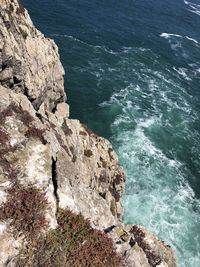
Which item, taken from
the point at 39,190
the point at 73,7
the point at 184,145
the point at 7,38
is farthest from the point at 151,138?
the point at 73,7

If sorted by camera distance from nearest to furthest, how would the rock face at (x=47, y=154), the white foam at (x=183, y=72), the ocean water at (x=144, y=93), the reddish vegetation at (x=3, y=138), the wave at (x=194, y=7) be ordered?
1. the rock face at (x=47, y=154)
2. the reddish vegetation at (x=3, y=138)
3. the ocean water at (x=144, y=93)
4. the white foam at (x=183, y=72)
5. the wave at (x=194, y=7)

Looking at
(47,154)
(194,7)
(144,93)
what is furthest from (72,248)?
(194,7)

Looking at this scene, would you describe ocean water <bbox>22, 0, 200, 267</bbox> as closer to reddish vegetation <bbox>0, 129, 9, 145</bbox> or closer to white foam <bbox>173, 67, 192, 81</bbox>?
white foam <bbox>173, 67, 192, 81</bbox>

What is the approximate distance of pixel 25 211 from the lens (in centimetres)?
2386

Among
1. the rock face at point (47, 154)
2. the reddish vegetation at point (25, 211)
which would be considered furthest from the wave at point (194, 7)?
the reddish vegetation at point (25, 211)

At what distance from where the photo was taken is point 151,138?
76.6 metres

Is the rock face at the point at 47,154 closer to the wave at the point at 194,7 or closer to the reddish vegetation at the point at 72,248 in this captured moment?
the reddish vegetation at the point at 72,248

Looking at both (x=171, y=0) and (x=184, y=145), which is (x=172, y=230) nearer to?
(x=184, y=145)

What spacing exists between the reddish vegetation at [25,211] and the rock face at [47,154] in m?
0.40

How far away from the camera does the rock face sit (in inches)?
1039

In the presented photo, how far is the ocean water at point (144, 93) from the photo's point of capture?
2446 inches

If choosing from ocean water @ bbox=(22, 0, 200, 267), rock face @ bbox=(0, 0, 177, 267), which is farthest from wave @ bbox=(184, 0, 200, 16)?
rock face @ bbox=(0, 0, 177, 267)

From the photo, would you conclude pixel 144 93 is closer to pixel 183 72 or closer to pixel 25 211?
pixel 183 72

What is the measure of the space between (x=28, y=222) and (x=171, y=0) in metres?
139
